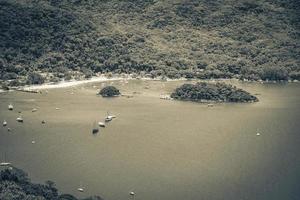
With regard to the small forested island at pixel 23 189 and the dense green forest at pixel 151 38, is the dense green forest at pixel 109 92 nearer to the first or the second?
the dense green forest at pixel 151 38

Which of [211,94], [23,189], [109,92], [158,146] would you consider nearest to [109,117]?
[158,146]

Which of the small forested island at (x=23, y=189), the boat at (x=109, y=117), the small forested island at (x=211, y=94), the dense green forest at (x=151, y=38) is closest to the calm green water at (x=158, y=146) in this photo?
the boat at (x=109, y=117)

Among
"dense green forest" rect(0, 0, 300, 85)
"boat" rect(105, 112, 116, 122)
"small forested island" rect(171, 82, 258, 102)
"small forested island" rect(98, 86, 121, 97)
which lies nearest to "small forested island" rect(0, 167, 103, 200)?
"boat" rect(105, 112, 116, 122)

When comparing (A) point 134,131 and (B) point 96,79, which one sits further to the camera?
(B) point 96,79

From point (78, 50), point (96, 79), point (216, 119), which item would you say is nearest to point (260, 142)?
point (216, 119)

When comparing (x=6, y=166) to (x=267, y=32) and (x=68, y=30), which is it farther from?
(x=267, y=32)

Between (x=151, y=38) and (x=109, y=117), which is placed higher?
(x=151, y=38)

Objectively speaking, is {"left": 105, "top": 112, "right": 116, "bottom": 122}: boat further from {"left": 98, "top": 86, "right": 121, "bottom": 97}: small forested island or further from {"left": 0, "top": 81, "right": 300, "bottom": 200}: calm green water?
{"left": 98, "top": 86, "right": 121, "bottom": 97}: small forested island

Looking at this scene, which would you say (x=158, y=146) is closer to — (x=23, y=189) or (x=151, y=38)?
(x=23, y=189)
